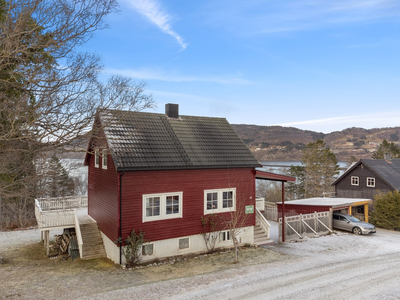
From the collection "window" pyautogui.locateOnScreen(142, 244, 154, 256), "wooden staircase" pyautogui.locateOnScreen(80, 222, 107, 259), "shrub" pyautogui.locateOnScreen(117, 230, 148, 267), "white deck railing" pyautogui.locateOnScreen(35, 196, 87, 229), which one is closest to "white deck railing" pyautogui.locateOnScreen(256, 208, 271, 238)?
"window" pyautogui.locateOnScreen(142, 244, 154, 256)

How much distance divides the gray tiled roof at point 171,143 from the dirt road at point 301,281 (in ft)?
18.0

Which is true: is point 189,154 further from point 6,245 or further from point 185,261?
point 6,245

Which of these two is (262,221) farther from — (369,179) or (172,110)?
(369,179)

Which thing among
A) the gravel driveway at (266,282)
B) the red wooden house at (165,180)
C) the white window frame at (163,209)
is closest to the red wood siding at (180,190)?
the red wooden house at (165,180)

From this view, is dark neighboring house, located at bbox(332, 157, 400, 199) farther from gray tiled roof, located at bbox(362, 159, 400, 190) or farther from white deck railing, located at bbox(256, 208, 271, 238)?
white deck railing, located at bbox(256, 208, 271, 238)

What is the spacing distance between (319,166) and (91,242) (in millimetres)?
41590

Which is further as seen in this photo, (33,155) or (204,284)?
(204,284)

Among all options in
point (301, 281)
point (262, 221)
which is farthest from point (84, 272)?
point (262, 221)

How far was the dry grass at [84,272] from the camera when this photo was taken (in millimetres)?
10430

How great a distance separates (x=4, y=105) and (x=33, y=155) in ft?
7.27

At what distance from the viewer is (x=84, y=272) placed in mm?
12562

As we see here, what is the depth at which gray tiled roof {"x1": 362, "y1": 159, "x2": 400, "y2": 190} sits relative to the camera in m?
30.2

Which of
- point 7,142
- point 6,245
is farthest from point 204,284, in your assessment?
point 6,245

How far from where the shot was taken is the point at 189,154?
51.2 feet
